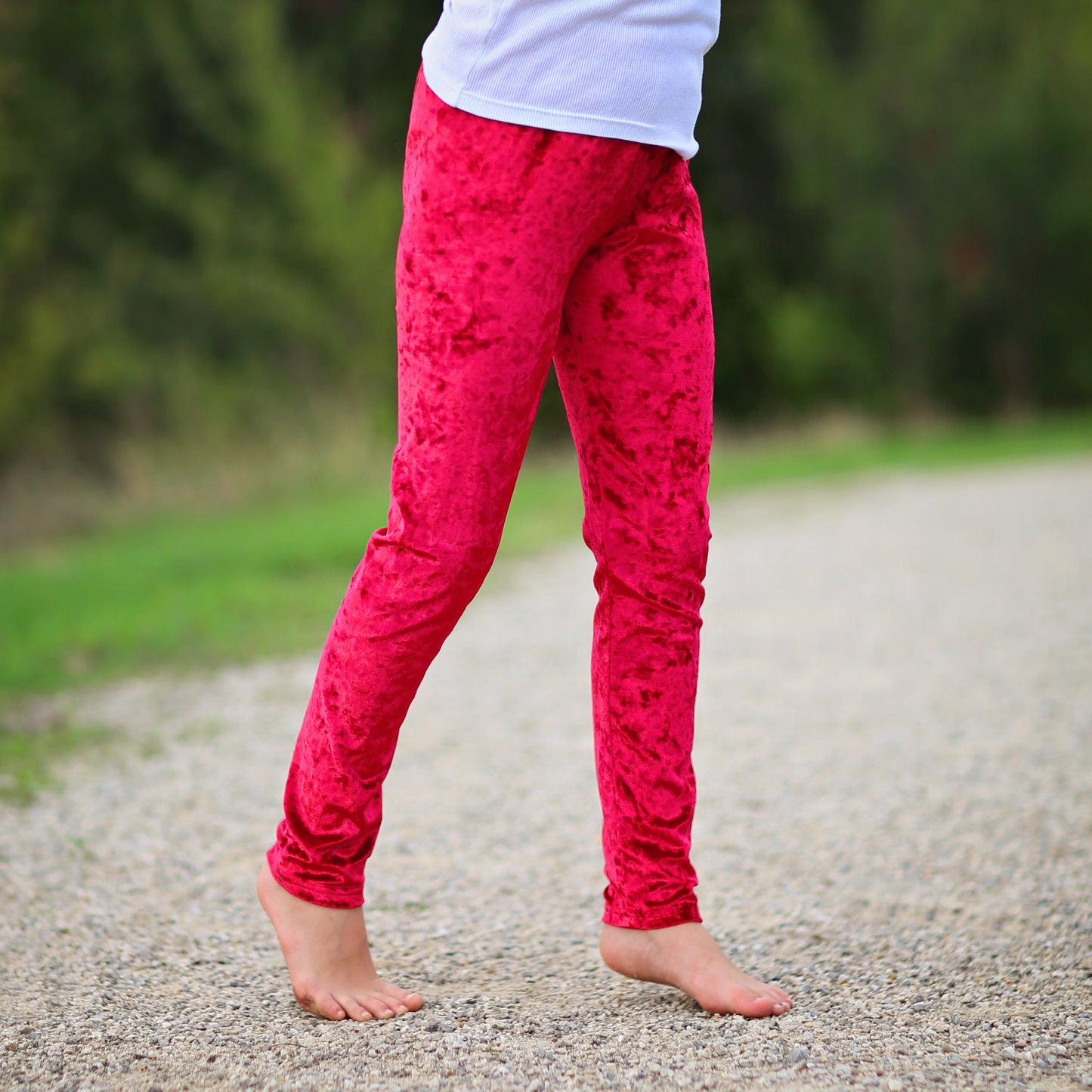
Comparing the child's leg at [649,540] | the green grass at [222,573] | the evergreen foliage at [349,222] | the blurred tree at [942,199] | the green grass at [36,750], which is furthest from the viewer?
the blurred tree at [942,199]

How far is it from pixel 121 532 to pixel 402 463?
373 inches

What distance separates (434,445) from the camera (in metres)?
1.61

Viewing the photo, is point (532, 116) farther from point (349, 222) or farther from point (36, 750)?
point (349, 222)

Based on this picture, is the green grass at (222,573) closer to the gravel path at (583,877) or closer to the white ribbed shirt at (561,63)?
the gravel path at (583,877)

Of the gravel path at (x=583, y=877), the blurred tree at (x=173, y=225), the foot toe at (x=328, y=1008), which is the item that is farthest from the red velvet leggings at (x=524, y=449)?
the blurred tree at (x=173, y=225)

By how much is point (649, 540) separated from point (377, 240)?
15749 mm

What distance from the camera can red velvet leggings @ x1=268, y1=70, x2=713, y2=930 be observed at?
157 centimetres

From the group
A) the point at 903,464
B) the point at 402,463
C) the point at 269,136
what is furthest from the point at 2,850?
the point at 269,136

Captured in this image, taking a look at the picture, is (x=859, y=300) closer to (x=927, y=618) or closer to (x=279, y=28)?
(x=279, y=28)

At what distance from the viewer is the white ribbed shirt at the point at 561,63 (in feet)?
5.05

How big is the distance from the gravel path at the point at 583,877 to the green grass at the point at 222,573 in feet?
1.73

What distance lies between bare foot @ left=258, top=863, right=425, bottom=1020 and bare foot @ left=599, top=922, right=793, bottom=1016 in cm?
29

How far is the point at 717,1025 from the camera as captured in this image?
66.2 inches

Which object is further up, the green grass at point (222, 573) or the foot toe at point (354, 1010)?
the foot toe at point (354, 1010)
